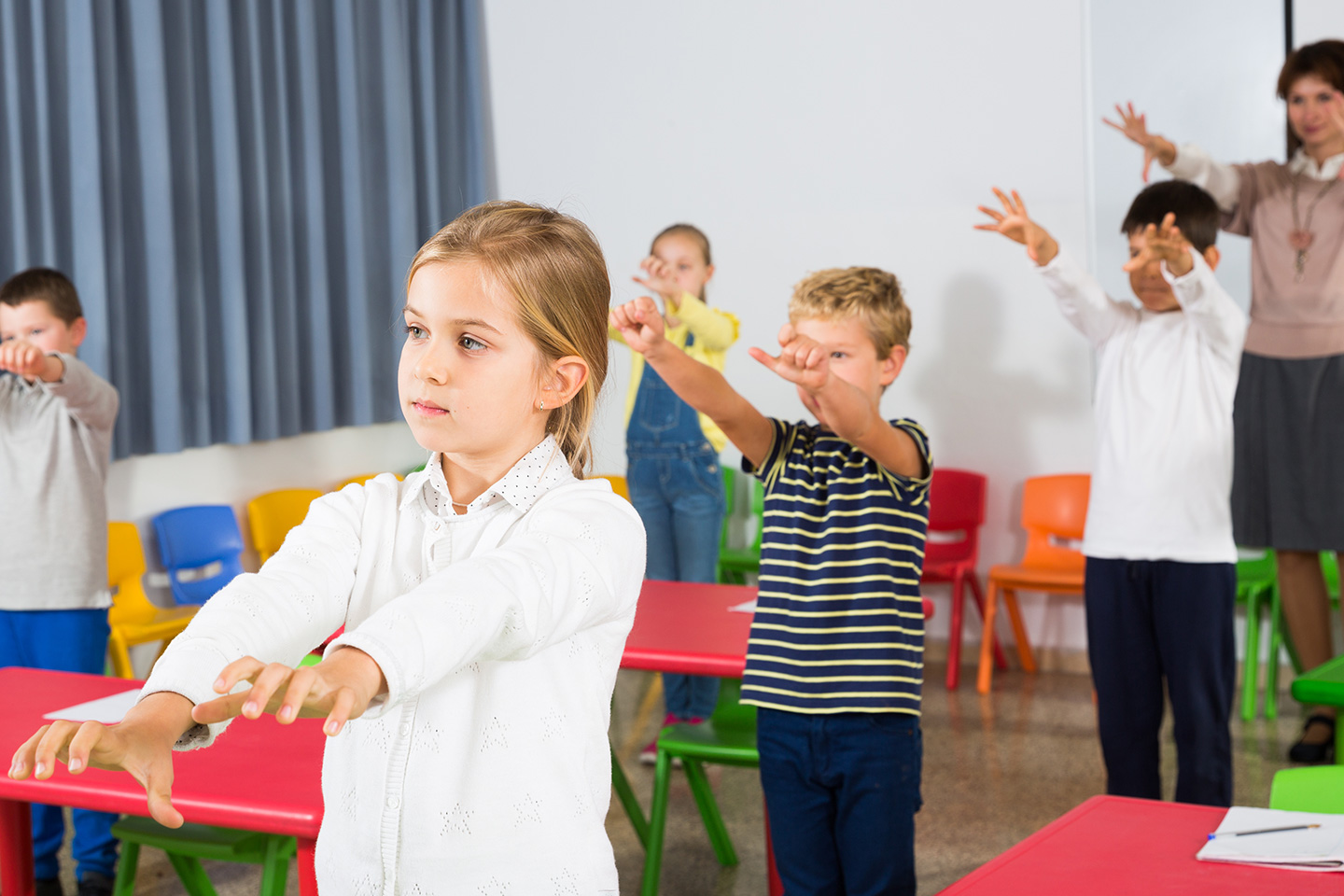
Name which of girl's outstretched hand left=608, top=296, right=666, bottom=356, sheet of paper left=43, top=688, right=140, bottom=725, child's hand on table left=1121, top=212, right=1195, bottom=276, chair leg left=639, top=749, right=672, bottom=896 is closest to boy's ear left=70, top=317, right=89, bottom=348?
sheet of paper left=43, top=688, right=140, bottom=725

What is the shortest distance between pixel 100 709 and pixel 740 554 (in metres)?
3.21

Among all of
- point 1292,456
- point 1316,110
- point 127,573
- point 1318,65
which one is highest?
point 1318,65

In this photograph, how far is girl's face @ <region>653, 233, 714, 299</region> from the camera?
3.90m

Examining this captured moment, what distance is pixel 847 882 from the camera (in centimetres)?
182

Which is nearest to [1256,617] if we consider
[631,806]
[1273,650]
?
[1273,650]

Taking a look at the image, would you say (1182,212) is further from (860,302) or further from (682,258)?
(682,258)

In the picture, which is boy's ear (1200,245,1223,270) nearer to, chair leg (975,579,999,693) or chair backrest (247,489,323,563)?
chair leg (975,579,999,693)

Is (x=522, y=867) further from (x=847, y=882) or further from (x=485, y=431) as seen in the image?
(x=847, y=882)

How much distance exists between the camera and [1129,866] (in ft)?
4.04

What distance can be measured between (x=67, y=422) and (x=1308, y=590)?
11.8ft

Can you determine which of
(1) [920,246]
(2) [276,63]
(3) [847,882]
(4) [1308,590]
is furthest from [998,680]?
(2) [276,63]

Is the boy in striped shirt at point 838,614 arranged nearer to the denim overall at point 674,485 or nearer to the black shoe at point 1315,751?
the denim overall at point 674,485

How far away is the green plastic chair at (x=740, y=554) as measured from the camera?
15.5 feet

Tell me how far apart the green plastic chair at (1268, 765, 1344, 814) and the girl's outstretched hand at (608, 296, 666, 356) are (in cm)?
99
